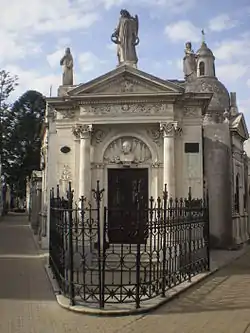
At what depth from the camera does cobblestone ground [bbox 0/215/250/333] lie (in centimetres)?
714

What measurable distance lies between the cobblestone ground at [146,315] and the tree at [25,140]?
3463cm

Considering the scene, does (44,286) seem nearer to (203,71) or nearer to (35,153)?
(203,71)

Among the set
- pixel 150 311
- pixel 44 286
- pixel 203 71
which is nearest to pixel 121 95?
pixel 44 286

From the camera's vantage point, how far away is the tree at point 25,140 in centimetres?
4603

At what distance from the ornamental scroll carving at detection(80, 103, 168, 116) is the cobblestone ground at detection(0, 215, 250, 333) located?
5.60 meters

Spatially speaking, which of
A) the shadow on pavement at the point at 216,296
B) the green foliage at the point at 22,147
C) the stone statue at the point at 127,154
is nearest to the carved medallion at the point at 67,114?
the stone statue at the point at 127,154

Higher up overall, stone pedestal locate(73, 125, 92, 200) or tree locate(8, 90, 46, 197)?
tree locate(8, 90, 46, 197)

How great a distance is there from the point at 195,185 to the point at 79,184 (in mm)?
3659

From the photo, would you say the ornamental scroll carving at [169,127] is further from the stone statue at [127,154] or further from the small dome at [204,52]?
the small dome at [204,52]

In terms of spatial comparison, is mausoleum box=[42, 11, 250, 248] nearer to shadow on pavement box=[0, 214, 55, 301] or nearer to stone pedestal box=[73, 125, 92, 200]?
stone pedestal box=[73, 125, 92, 200]

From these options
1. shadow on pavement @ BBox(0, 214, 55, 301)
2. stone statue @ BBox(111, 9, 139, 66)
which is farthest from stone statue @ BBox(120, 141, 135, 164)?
shadow on pavement @ BBox(0, 214, 55, 301)

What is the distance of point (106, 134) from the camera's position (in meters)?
15.7

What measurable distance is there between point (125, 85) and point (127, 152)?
2.12 metres

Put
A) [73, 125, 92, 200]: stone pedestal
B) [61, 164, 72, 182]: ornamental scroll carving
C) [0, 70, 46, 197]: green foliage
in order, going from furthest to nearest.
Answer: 1. [0, 70, 46, 197]: green foliage
2. [61, 164, 72, 182]: ornamental scroll carving
3. [73, 125, 92, 200]: stone pedestal
